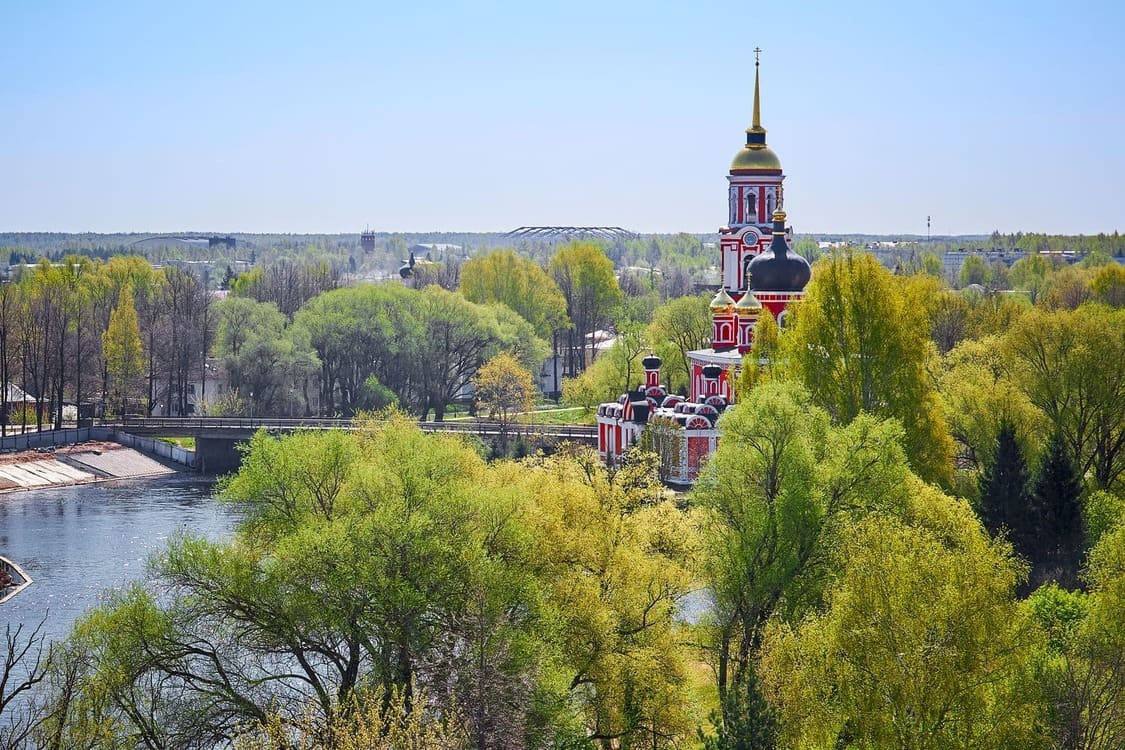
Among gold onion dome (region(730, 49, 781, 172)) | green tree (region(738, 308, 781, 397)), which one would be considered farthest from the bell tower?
green tree (region(738, 308, 781, 397))

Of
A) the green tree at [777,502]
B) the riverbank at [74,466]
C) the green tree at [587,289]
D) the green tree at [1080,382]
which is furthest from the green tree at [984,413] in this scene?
the green tree at [587,289]

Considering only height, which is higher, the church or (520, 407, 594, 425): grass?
the church

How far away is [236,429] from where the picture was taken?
69625 millimetres

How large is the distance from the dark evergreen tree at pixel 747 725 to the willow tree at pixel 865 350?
658 inches

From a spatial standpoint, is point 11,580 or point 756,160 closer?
point 11,580

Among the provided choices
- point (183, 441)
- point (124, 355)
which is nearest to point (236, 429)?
point (183, 441)

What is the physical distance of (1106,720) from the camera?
22.2 metres

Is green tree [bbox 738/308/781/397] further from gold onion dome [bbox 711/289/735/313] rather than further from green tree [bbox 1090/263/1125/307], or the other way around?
green tree [bbox 1090/263/1125/307]

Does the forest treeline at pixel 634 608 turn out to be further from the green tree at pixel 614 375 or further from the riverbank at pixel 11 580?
the green tree at pixel 614 375

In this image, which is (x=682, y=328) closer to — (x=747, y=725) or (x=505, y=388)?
(x=505, y=388)

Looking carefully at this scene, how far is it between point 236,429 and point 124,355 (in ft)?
44.2

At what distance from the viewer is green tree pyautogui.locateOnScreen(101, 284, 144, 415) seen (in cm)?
8012

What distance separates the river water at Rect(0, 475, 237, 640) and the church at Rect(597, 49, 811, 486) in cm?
1438

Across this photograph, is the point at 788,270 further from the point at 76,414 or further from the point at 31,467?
the point at 76,414
